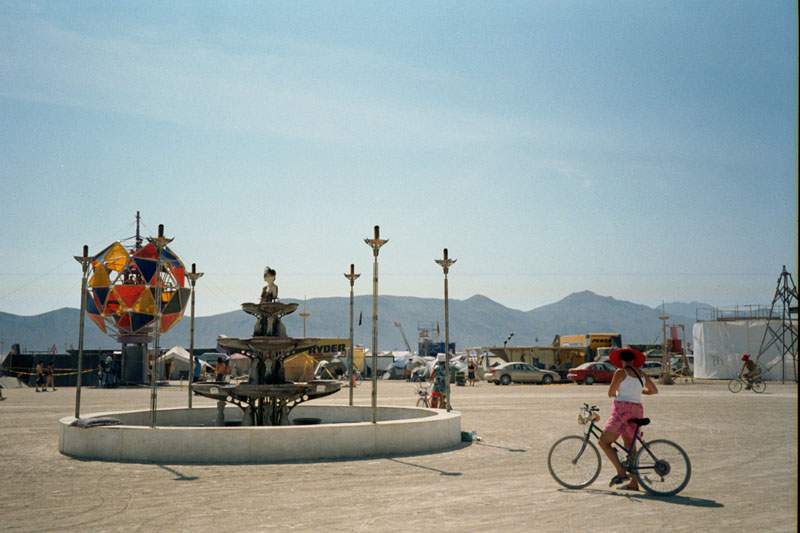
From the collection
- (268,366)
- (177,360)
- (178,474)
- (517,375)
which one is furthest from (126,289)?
(178,474)

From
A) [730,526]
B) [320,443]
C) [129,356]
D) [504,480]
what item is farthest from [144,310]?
[730,526]

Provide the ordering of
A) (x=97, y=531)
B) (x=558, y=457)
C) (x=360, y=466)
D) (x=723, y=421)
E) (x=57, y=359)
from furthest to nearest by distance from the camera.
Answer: (x=57, y=359) → (x=723, y=421) → (x=360, y=466) → (x=558, y=457) → (x=97, y=531)

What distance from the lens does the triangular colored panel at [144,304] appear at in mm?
44969

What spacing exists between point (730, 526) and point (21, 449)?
1146 centimetres

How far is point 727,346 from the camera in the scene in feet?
156

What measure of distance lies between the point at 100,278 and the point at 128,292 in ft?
6.97

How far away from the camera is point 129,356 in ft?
141

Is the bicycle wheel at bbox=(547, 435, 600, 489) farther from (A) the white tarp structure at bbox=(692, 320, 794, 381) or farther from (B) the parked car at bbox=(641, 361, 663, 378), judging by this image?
(A) the white tarp structure at bbox=(692, 320, 794, 381)

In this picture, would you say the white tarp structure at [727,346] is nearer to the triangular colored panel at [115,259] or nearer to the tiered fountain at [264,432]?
the tiered fountain at [264,432]

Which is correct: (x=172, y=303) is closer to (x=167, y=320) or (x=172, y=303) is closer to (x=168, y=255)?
(x=167, y=320)

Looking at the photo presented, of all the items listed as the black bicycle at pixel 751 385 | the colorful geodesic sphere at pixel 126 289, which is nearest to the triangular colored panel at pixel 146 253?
the colorful geodesic sphere at pixel 126 289

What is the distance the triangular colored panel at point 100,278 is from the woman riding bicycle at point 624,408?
141ft

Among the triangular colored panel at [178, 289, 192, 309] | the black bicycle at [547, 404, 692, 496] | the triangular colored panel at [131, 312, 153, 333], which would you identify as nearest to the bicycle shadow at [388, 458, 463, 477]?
the black bicycle at [547, 404, 692, 496]

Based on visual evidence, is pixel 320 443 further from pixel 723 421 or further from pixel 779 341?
pixel 779 341
